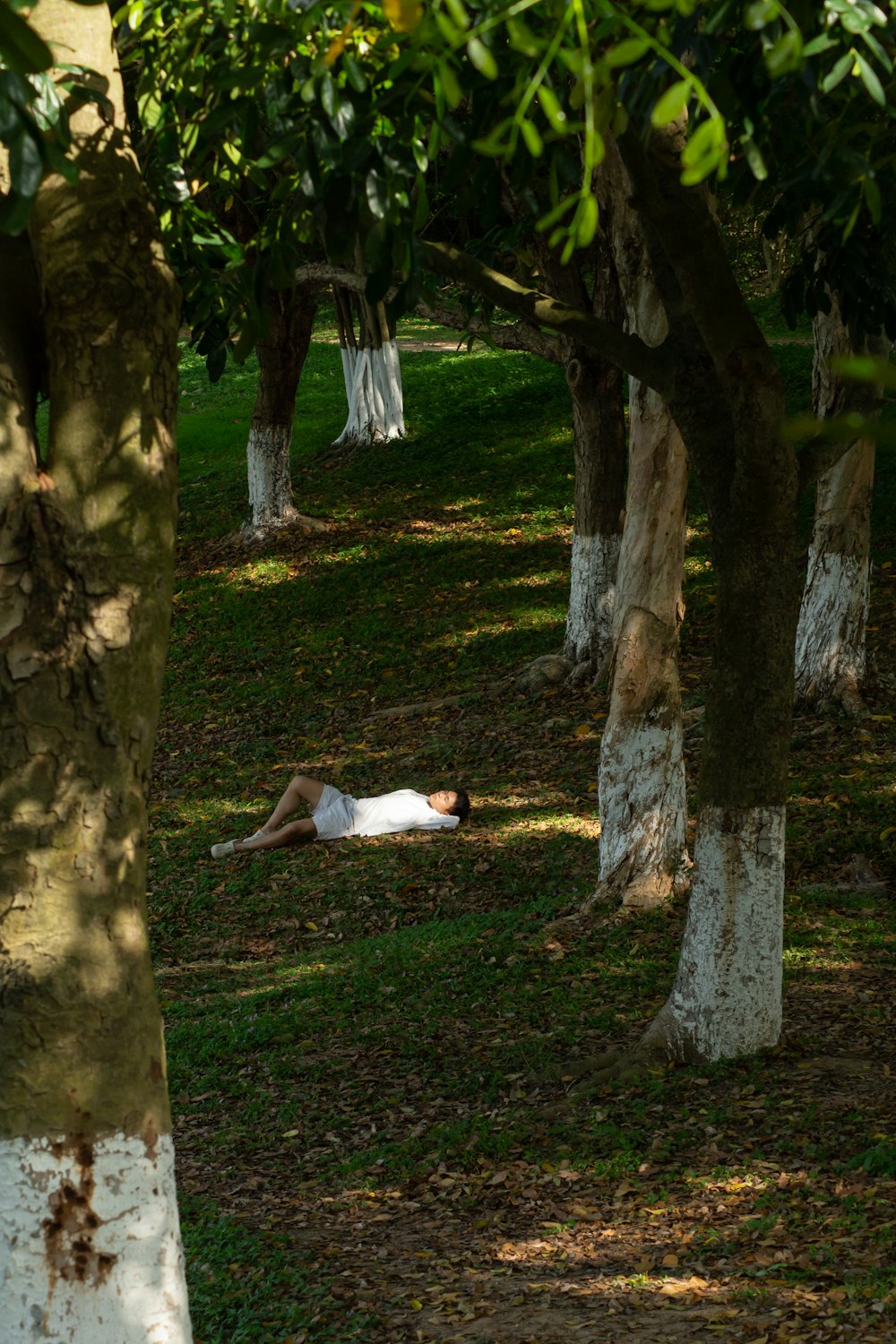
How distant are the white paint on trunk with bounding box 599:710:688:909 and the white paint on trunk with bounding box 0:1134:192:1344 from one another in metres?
5.23

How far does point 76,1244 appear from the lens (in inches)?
121

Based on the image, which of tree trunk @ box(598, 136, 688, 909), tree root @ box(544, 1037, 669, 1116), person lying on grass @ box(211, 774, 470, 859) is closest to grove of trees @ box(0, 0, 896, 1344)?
tree root @ box(544, 1037, 669, 1116)

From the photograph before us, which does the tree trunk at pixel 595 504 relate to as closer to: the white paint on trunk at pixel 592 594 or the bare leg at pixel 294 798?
the white paint on trunk at pixel 592 594

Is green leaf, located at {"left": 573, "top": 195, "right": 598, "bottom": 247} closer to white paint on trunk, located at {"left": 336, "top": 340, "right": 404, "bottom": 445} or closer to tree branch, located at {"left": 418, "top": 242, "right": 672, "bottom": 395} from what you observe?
tree branch, located at {"left": 418, "top": 242, "right": 672, "bottom": 395}

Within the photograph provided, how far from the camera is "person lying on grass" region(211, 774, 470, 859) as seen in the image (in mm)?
10062

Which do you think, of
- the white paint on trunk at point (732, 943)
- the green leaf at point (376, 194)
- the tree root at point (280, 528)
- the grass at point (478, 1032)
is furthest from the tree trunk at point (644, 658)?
the tree root at point (280, 528)

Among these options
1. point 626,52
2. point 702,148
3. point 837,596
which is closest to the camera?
point 626,52

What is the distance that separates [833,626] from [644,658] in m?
3.15

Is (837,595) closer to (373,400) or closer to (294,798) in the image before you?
(294,798)

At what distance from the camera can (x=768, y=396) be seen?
526 cm

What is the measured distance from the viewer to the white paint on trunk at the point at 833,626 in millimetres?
10391

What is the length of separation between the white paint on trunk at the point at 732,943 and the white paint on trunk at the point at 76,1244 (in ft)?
9.93

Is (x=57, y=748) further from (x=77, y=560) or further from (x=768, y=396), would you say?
(x=768, y=396)

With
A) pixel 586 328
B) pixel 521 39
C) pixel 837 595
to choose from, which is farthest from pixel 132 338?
pixel 837 595
